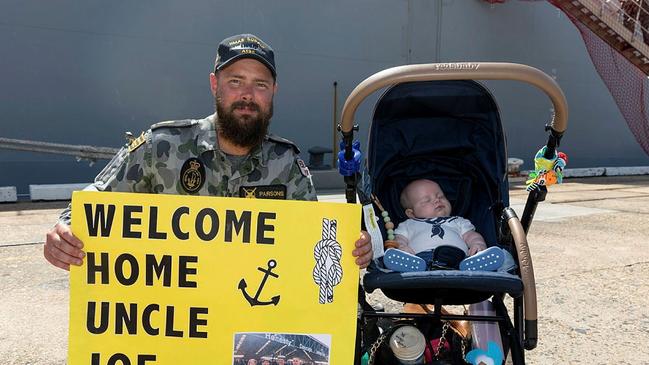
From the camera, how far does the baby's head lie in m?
2.89

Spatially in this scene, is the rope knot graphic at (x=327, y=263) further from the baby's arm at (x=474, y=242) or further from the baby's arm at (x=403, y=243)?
the baby's arm at (x=474, y=242)

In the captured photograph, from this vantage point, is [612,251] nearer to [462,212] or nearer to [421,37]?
[462,212]

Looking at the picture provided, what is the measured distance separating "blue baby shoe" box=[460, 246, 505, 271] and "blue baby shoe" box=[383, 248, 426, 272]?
192 millimetres

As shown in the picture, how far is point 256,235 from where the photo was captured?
200cm

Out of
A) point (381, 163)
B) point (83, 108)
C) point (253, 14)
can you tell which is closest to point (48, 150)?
point (83, 108)

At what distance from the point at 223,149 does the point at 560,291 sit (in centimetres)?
306

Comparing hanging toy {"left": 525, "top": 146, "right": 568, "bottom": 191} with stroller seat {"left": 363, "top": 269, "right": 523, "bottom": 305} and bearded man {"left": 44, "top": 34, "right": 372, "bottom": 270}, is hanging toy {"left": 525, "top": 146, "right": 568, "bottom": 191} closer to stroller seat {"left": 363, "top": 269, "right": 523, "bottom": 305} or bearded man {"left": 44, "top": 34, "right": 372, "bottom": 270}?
stroller seat {"left": 363, "top": 269, "right": 523, "bottom": 305}

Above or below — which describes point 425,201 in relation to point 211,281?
above

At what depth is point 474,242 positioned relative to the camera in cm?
269

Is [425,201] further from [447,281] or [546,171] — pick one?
[447,281]

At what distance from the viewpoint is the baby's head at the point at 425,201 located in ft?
9.50

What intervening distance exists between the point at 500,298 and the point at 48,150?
8640mm

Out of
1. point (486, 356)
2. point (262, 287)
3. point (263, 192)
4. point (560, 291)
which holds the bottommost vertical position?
point (560, 291)

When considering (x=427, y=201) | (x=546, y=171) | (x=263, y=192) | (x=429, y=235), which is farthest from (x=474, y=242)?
(x=263, y=192)
